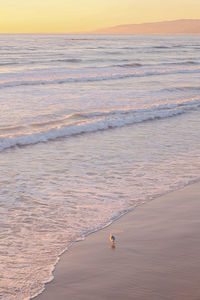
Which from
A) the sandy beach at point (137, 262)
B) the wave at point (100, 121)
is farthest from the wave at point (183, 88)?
the sandy beach at point (137, 262)

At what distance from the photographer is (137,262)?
463 centimetres

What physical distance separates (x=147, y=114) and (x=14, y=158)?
661 centimetres

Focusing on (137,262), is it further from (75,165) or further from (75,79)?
(75,79)

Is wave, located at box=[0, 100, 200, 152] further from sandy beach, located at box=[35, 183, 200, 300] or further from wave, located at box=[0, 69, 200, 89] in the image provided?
wave, located at box=[0, 69, 200, 89]

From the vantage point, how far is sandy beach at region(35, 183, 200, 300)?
4.05m

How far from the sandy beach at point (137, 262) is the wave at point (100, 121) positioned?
5.14 meters

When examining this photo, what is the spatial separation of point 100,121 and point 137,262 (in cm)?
888

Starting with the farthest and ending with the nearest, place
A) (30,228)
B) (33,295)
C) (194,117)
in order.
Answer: (194,117), (30,228), (33,295)

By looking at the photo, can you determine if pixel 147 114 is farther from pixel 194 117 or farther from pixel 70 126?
pixel 70 126

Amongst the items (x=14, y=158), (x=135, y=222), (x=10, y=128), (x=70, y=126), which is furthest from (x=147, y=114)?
(x=135, y=222)

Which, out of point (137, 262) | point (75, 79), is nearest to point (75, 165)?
point (137, 262)

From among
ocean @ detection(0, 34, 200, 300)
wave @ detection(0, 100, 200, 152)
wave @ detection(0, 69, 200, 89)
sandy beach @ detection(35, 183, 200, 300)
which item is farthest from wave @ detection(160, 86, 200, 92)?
sandy beach @ detection(35, 183, 200, 300)

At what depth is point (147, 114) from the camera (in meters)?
14.8

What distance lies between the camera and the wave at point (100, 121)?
1075cm
